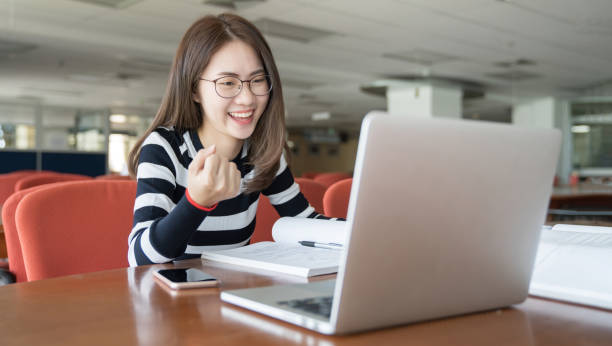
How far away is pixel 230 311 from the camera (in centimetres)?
62

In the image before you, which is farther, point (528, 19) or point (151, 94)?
point (151, 94)

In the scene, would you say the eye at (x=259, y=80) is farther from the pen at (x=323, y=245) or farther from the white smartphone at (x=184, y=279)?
the white smartphone at (x=184, y=279)

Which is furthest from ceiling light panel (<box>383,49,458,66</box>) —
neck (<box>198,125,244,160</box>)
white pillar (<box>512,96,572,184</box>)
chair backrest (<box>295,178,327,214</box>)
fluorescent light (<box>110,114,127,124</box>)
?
fluorescent light (<box>110,114,127,124</box>)

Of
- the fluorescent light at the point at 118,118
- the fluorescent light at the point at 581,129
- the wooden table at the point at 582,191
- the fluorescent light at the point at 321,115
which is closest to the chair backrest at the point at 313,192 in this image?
the wooden table at the point at 582,191

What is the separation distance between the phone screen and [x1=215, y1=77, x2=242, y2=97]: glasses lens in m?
0.56

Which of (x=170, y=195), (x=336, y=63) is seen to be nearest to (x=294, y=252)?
(x=170, y=195)

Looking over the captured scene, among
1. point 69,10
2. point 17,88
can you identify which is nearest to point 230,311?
point 69,10

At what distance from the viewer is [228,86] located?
1280 mm

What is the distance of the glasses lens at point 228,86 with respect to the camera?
1273 millimetres

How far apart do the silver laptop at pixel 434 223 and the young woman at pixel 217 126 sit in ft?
2.20

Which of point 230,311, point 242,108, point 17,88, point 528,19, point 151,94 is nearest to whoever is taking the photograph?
point 230,311

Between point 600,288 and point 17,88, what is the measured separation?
12325 mm

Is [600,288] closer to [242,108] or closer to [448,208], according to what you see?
[448,208]

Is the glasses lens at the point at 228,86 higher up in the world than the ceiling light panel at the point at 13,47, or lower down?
lower down
